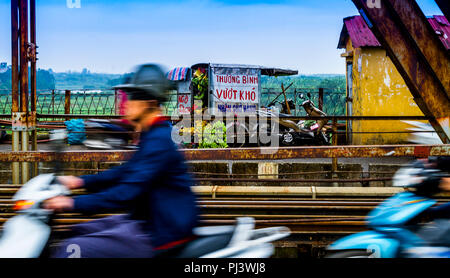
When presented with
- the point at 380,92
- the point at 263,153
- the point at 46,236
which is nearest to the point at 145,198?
the point at 46,236

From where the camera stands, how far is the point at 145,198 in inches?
82.7

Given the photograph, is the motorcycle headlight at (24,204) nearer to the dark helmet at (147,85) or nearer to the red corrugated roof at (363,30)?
the dark helmet at (147,85)

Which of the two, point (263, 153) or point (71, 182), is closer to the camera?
point (71, 182)

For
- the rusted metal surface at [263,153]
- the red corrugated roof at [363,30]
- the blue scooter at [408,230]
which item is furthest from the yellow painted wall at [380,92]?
the blue scooter at [408,230]

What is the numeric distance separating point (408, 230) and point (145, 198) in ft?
4.97

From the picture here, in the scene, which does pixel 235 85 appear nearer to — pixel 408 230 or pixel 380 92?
pixel 380 92

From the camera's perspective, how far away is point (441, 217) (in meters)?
2.51

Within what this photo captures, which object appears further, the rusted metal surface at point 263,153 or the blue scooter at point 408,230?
the rusted metal surface at point 263,153

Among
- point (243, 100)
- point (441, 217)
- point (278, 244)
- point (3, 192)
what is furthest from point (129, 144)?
point (441, 217)

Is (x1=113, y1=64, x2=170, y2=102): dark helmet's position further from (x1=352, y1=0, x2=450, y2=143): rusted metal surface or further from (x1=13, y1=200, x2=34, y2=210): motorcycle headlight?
(x1=352, y1=0, x2=450, y2=143): rusted metal surface

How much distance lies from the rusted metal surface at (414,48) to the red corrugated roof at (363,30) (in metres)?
8.25

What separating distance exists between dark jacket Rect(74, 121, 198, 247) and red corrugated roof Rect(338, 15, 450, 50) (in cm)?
1097

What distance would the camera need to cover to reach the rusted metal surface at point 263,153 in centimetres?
437

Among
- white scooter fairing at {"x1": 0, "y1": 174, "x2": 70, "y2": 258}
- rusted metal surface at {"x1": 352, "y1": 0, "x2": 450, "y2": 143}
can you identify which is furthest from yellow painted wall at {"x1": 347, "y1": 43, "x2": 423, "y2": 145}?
white scooter fairing at {"x1": 0, "y1": 174, "x2": 70, "y2": 258}
